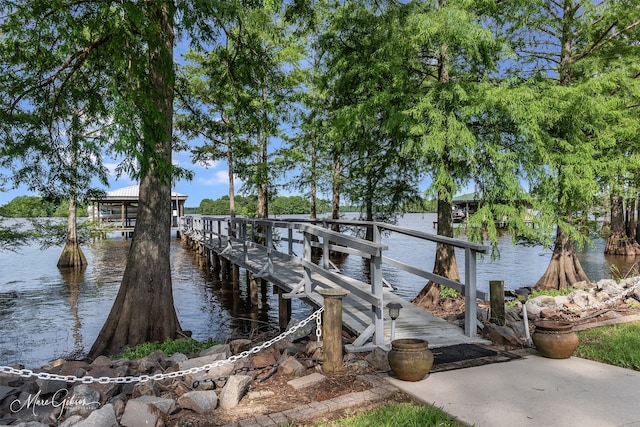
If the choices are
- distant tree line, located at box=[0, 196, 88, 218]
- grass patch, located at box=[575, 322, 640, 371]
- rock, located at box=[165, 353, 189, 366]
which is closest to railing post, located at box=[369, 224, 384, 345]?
grass patch, located at box=[575, 322, 640, 371]

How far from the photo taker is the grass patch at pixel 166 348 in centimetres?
730

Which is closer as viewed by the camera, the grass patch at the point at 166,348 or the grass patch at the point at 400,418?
the grass patch at the point at 400,418

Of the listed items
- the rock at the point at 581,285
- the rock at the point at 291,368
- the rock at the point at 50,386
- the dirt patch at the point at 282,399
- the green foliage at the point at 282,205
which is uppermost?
the green foliage at the point at 282,205

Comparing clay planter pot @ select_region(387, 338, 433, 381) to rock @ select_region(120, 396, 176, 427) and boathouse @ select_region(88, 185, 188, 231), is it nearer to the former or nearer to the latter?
rock @ select_region(120, 396, 176, 427)

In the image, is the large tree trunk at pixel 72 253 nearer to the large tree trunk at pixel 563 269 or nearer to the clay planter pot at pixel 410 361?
the large tree trunk at pixel 563 269

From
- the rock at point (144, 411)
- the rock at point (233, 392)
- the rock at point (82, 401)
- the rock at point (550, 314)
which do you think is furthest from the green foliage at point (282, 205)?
the rock at point (144, 411)

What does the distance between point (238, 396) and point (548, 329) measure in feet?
11.9

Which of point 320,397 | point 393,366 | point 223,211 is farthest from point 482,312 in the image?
point 223,211

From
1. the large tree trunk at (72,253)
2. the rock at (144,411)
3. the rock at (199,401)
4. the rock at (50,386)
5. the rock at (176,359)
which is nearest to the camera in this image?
the rock at (144,411)

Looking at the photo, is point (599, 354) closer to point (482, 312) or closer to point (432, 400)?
point (482, 312)

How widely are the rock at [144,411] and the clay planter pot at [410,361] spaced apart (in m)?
2.20

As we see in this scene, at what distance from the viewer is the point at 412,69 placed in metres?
11.2

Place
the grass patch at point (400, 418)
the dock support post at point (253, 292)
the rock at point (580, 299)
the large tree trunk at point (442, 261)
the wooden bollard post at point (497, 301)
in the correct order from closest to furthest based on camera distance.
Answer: the grass patch at point (400, 418), the wooden bollard post at point (497, 301), the rock at point (580, 299), the large tree trunk at point (442, 261), the dock support post at point (253, 292)

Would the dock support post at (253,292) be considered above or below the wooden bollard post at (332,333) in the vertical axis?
below
